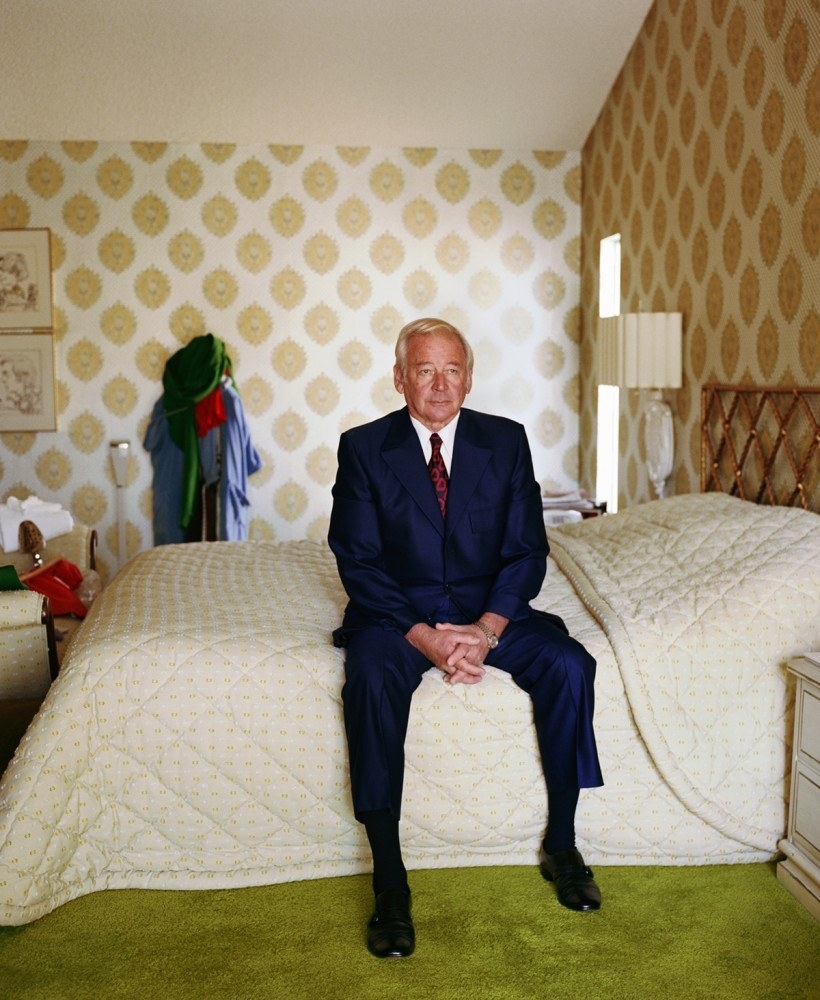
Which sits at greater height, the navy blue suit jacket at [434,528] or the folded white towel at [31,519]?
the navy blue suit jacket at [434,528]

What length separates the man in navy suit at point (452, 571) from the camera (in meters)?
2.46

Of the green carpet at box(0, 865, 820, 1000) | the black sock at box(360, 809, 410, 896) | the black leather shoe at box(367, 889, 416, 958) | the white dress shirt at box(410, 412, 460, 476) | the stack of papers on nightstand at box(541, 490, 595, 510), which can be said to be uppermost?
the white dress shirt at box(410, 412, 460, 476)

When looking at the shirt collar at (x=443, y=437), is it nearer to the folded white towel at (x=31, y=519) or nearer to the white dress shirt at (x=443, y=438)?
the white dress shirt at (x=443, y=438)

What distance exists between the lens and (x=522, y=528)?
2727 millimetres

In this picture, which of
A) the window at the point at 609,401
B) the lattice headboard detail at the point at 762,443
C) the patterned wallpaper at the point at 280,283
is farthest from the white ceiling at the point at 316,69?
the lattice headboard detail at the point at 762,443

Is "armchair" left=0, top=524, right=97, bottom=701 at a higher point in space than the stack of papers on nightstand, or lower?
lower

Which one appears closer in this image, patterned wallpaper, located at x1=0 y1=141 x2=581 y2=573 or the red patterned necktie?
the red patterned necktie

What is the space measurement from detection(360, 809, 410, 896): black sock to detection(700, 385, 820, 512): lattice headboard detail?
176 cm

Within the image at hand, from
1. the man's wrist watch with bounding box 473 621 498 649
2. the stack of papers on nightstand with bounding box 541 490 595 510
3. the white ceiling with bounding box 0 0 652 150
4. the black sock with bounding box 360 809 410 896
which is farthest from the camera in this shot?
the stack of papers on nightstand with bounding box 541 490 595 510

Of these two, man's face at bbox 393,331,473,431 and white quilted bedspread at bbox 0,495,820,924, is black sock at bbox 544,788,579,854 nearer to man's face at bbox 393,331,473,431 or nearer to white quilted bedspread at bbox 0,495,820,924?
white quilted bedspread at bbox 0,495,820,924

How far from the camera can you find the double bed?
2453 mm

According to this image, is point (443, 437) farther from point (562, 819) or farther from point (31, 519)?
point (31, 519)

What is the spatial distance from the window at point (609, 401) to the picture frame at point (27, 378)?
3.02 meters

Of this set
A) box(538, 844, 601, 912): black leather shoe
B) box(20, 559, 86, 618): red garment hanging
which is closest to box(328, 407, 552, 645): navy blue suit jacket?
box(538, 844, 601, 912): black leather shoe
